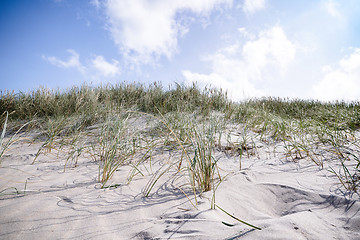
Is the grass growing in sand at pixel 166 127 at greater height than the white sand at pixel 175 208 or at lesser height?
greater

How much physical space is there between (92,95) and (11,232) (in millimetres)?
5232

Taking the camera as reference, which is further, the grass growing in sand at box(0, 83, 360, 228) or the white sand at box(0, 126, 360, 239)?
the grass growing in sand at box(0, 83, 360, 228)

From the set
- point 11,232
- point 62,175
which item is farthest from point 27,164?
point 11,232

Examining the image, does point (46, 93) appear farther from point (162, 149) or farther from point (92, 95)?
point (162, 149)

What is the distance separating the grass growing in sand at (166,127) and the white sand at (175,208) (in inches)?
8.2

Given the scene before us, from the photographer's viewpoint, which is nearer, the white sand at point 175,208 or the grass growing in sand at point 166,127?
the white sand at point 175,208

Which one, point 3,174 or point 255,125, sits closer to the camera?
point 3,174

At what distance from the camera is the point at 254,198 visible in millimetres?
1537

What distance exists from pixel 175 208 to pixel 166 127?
2734mm

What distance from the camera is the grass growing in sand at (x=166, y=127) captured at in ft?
8.49

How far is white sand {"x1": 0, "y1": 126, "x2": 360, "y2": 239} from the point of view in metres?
1.09

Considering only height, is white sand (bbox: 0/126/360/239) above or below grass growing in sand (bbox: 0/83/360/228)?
below

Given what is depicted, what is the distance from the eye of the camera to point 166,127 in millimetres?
4051

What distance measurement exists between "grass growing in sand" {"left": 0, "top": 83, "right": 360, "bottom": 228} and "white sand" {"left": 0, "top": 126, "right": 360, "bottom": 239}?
21cm
